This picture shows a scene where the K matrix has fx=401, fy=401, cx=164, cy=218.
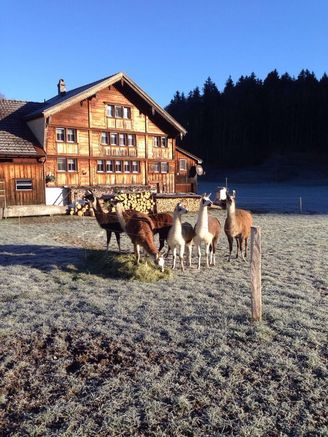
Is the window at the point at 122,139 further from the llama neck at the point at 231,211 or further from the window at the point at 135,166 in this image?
the llama neck at the point at 231,211

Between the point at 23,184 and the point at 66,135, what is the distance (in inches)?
183

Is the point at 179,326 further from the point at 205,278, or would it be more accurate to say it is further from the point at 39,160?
the point at 39,160

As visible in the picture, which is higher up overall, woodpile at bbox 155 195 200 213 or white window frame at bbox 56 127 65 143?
white window frame at bbox 56 127 65 143

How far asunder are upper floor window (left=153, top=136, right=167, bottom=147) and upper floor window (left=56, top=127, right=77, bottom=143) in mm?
6918

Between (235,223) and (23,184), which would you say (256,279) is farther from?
(23,184)

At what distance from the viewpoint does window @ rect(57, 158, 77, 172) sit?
28.0 meters

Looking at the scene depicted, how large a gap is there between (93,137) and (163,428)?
88.8 ft

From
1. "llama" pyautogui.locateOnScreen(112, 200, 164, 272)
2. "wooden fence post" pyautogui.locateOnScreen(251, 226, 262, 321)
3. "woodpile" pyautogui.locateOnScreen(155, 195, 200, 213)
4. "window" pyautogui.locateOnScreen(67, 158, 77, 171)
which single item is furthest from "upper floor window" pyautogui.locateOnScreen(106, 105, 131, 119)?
"wooden fence post" pyautogui.locateOnScreen(251, 226, 262, 321)

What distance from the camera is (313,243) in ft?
49.0

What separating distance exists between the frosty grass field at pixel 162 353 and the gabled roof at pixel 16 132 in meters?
16.6

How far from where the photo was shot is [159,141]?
32.8m

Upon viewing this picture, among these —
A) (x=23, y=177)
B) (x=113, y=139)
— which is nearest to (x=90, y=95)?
(x=113, y=139)

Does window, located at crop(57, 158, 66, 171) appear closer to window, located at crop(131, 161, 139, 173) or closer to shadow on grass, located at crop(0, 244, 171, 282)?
window, located at crop(131, 161, 139, 173)

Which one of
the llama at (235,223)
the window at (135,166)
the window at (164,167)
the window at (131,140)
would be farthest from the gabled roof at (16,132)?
the llama at (235,223)
